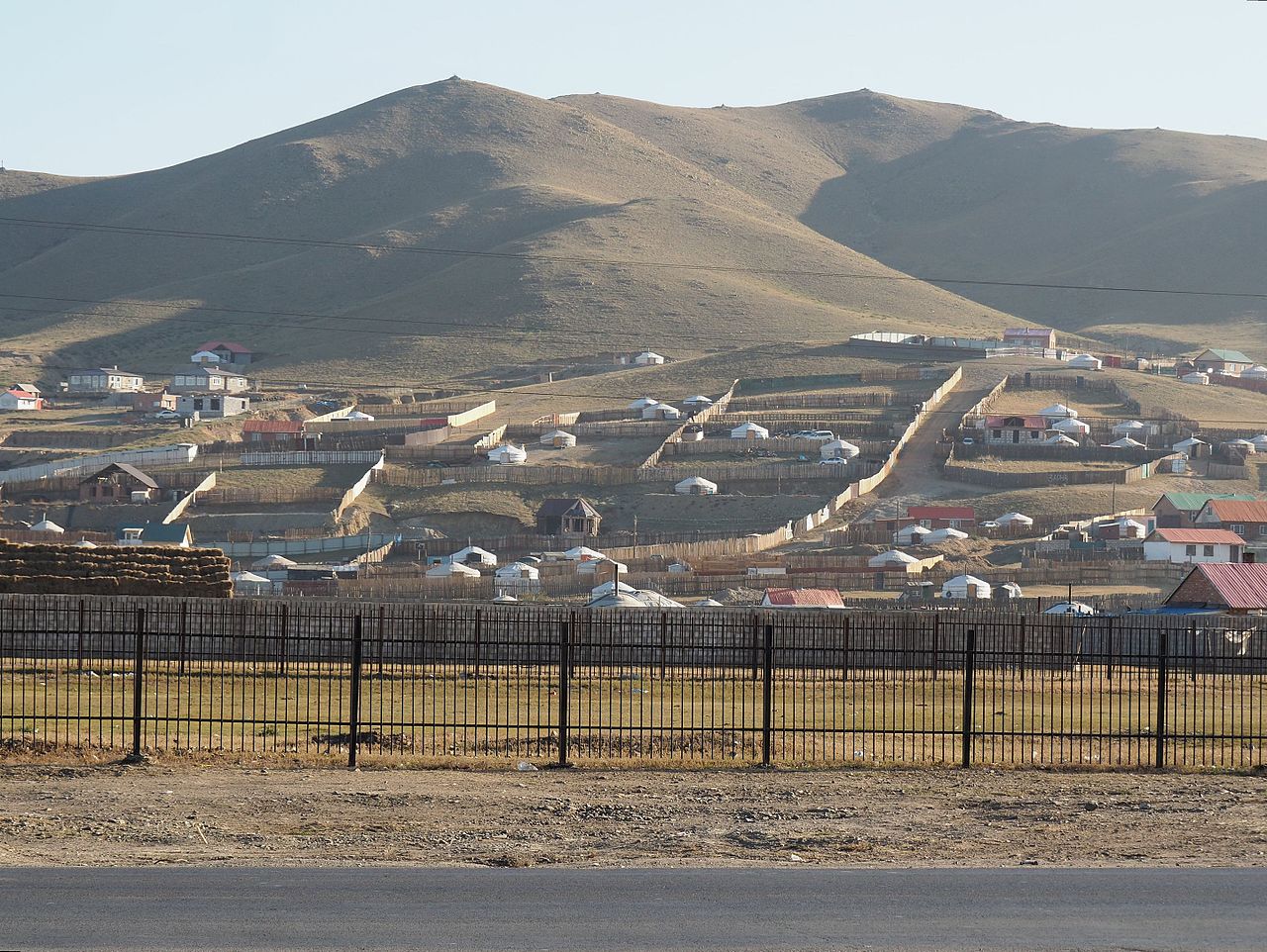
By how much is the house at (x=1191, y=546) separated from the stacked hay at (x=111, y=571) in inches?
2025

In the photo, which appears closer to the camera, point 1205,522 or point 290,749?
point 290,749

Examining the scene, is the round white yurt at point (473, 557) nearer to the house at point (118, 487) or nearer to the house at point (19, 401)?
the house at point (118, 487)

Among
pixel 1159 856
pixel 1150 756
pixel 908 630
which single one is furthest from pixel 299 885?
pixel 908 630

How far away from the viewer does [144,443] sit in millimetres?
110062

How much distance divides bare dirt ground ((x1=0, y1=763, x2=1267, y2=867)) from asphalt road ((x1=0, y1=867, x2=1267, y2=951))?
726 mm

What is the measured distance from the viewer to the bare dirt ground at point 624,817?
45.6 ft

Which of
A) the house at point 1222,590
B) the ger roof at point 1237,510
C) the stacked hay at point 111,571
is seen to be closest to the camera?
the stacked hay at point 111,571

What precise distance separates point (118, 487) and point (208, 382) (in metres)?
54.6

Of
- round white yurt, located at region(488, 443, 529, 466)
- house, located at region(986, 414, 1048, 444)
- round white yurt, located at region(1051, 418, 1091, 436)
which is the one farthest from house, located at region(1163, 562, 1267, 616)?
round white yurt, located at region(1051, 418, 1091, 436)

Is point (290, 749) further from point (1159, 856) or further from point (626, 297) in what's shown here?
point (626, 297)

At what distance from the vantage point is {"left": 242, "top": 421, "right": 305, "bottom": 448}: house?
350 ft

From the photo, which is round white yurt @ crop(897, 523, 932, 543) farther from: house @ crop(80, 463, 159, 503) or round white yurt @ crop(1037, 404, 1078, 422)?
house @ crop(80, 463, 159, 503)

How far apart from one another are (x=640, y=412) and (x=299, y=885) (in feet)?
357

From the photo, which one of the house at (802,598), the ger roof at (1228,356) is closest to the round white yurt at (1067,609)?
the house at (802,598)
